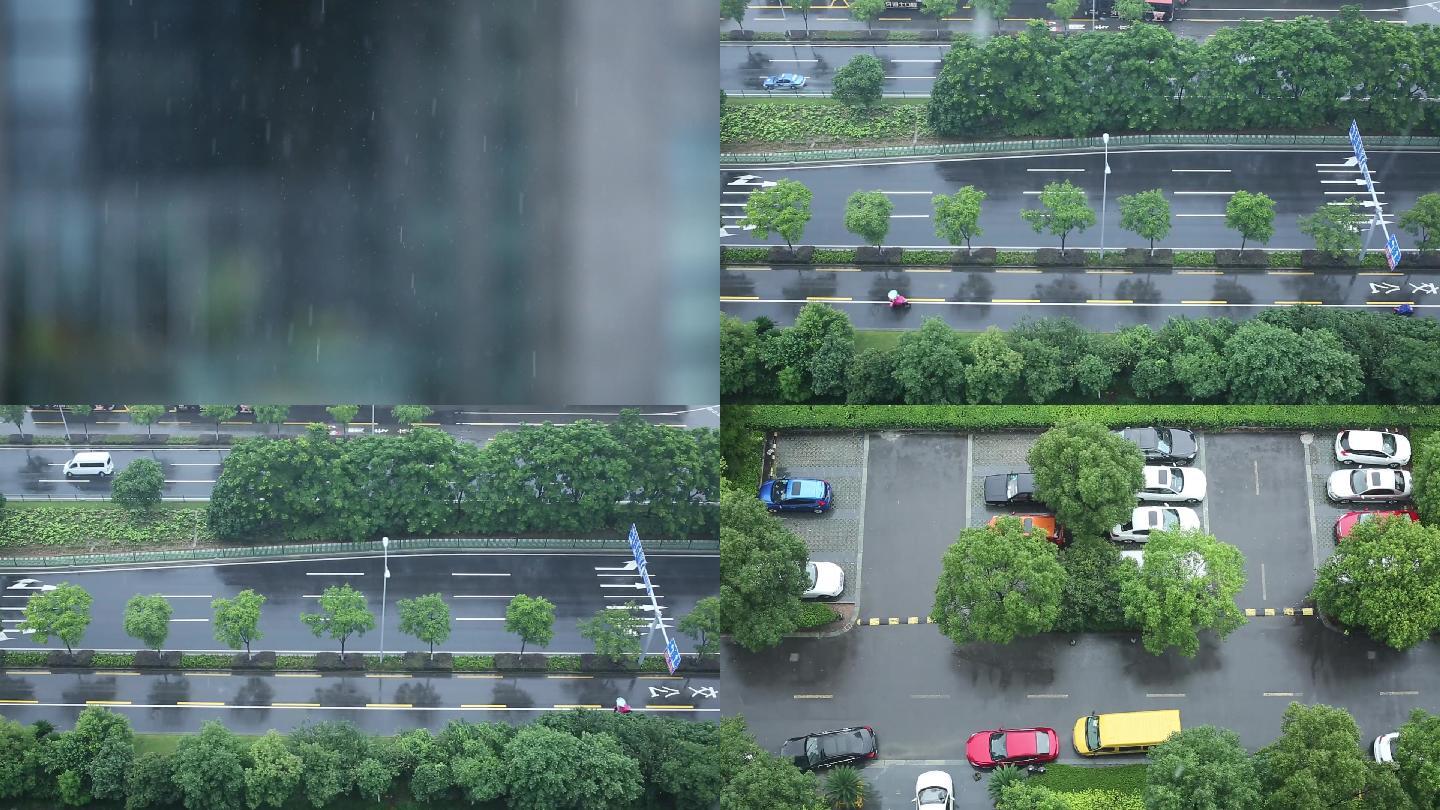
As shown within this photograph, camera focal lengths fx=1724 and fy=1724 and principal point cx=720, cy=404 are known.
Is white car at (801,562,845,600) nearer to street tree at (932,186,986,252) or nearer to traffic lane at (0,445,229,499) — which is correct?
street tree at (932,186,986,252)

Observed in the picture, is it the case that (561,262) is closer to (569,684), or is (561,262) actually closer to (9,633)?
(569,684)

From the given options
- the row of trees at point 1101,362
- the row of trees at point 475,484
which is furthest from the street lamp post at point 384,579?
the row of trees at point 1101,362

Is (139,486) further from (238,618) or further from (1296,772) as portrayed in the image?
(1296,772)

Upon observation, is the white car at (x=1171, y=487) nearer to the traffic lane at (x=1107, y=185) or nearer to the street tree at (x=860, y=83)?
the traffic lane at (x=1107, y=185)

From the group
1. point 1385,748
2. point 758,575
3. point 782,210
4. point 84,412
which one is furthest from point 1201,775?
point 84,412

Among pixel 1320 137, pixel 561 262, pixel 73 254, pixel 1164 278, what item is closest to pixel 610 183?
pixel 561 262

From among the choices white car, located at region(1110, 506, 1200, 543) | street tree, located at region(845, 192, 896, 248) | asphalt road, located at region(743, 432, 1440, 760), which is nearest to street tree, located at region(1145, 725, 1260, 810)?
asphalt road, located at region(743, 432, 1440, 760)
